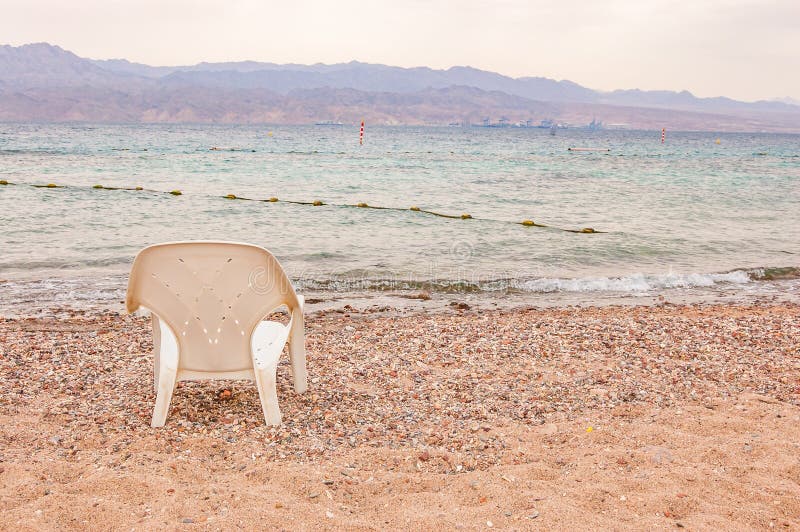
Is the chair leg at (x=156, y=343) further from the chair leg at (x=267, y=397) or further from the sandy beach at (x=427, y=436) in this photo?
the chair leg at (x=267, y=397)

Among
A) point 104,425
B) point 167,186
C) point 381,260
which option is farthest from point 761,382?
point 167,186

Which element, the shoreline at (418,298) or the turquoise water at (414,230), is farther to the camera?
the turquoise water at (414,230)

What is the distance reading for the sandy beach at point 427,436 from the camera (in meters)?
3.17

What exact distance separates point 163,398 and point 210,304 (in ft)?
2.20

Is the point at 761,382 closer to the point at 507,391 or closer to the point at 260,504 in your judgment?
the point at 507,391

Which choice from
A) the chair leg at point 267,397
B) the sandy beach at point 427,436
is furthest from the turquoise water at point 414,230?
the chair leg at point 267,397

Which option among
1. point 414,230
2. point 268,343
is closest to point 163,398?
point 268,343

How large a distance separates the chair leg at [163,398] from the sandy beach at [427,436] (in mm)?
71

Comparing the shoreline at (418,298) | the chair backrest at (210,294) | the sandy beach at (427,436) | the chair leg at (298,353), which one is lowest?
the shoreline at (418,298)

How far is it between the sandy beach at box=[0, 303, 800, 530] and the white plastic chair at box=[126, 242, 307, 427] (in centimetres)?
32

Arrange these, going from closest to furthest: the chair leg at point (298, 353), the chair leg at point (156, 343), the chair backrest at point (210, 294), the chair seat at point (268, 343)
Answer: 1. the chair backrest at point (210, 294)
2. the chair seat at point (268, 343)
3. the chair leg at point (156, 343)
4. the chair leg at point (298, 353)

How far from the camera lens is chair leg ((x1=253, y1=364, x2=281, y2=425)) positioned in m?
4.25

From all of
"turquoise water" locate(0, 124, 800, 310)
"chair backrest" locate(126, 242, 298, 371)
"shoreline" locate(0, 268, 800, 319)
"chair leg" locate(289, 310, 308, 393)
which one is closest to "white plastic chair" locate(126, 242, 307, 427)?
"chair backrest" locate(126, 242, 298, 371)

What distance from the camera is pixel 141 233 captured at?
13.5 metres
